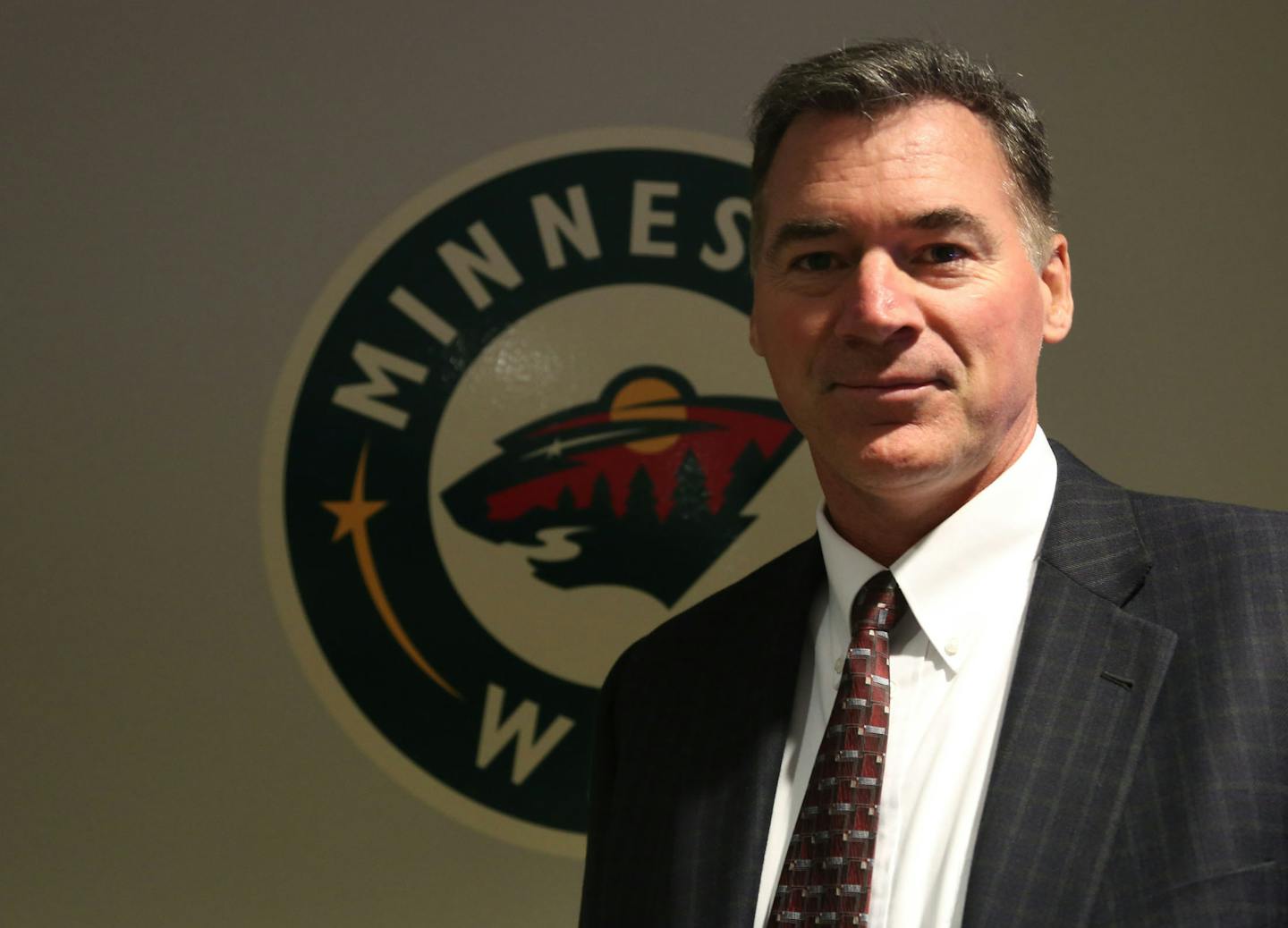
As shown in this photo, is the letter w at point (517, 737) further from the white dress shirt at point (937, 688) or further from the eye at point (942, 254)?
the eye at point (942, 254)

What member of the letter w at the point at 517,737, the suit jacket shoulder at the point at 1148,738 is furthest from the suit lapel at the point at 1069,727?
the letter w at the point at 517,737

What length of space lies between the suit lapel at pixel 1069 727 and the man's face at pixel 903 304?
0.38 feet

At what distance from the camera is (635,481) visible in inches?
89.6

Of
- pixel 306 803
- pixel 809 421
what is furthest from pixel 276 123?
pixel 809 421

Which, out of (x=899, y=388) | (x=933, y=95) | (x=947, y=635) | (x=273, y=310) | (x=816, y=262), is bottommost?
(x=947, y=635)

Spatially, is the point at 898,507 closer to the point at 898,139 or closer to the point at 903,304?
the point at 903,304

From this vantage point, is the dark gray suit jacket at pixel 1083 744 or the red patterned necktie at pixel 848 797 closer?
the dark gray suit jacket at pixel 1083 744

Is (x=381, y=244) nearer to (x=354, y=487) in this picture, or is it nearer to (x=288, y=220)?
(x=288, y=220)

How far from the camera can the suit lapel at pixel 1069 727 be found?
95 cm

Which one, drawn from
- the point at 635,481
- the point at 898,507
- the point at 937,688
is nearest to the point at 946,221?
the point at 898,507

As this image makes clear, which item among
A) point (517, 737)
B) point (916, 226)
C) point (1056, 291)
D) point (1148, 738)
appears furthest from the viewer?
point (517, 737)

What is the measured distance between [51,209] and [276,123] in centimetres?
39

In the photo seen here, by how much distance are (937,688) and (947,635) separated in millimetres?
43

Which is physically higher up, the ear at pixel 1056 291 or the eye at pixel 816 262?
the ear at pixel 1056 291
